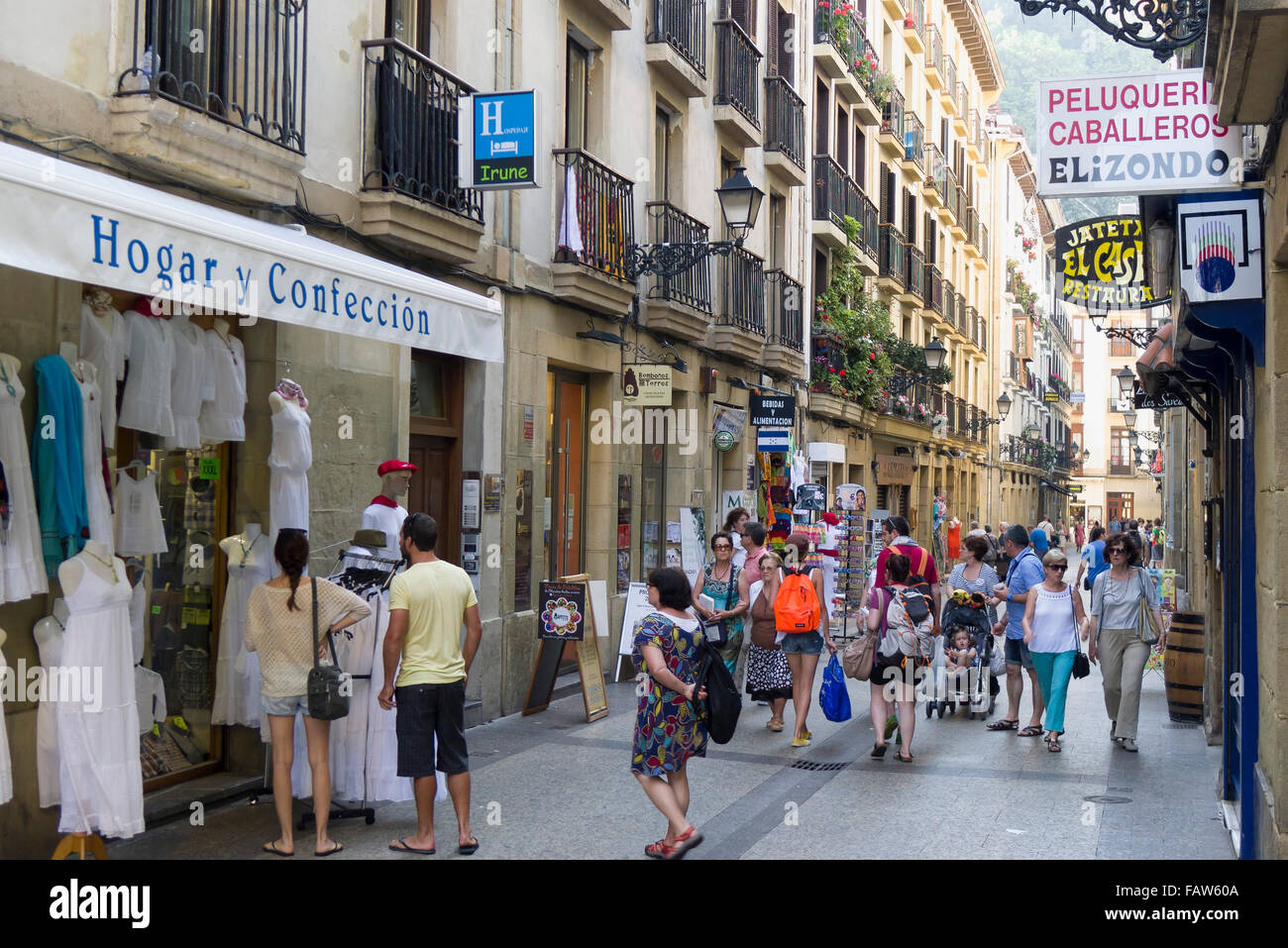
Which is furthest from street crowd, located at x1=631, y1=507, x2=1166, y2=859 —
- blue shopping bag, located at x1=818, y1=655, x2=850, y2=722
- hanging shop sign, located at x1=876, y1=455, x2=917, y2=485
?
hanging shop sign, located at x1=876, y1=455, x2=917, y2=485

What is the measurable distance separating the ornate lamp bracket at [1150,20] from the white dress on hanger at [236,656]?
5514 mm

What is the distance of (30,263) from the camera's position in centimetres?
480

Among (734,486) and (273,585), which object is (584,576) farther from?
(734,486)

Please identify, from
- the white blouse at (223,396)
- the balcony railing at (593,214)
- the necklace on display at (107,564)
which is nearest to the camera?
the necklace on display at (107,564)

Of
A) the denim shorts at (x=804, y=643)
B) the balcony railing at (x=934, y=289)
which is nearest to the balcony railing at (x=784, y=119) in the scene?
the denim shorts at (x=804, y=643)

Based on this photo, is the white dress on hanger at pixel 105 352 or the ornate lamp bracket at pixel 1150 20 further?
the white dress on hanger at pixel 105 352

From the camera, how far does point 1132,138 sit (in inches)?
245

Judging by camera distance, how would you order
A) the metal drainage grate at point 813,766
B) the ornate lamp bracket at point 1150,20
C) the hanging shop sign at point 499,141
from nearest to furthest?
the ornate lamp bracket at point 1150,20 → the metal drainage grate at point 813,766 → the hanging shop sign at point 499,141

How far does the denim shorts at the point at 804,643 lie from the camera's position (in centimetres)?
1009

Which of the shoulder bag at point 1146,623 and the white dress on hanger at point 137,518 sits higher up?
the white dress on hanger at point 137,518

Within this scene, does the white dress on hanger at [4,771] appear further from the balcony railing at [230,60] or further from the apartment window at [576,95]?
the apartment window at [576,95]

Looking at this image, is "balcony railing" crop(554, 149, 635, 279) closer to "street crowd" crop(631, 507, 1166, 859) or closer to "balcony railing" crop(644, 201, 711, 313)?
"balcony railing" crop(644, 201, 711, 313)
